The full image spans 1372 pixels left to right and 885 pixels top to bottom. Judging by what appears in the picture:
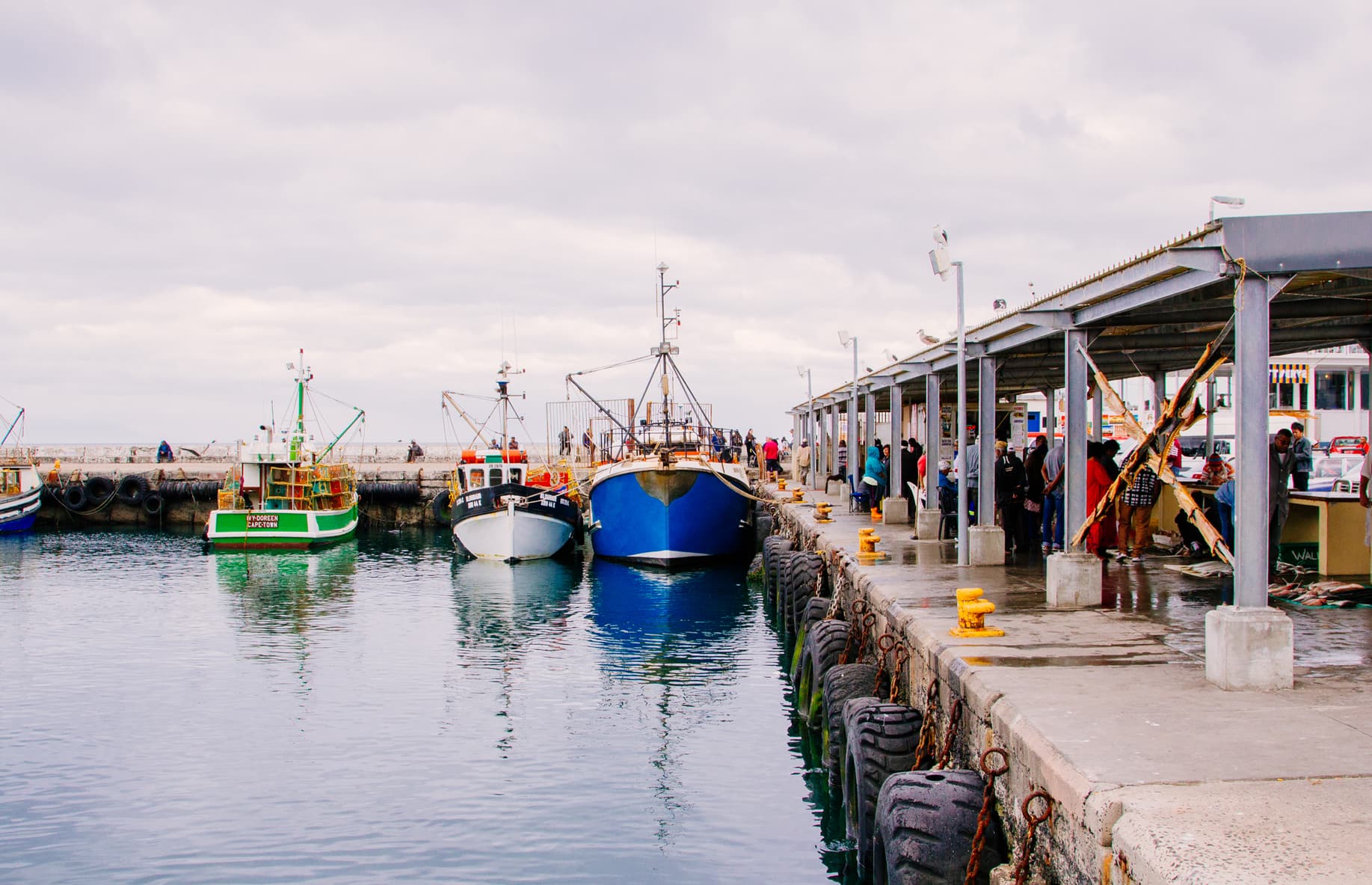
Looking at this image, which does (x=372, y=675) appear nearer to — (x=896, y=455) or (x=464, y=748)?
(x=464, y=748)

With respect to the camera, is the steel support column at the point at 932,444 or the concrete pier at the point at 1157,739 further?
the steel support column at the point at 932,444

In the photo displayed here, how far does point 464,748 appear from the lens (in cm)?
1077

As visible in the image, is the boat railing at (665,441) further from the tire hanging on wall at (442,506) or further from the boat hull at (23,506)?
the boat hull at (23,506)

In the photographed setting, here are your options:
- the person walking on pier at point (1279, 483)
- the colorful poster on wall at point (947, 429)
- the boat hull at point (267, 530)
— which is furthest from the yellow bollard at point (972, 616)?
the boat hull at point (267, 530)

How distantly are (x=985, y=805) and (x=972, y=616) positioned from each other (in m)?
2.68

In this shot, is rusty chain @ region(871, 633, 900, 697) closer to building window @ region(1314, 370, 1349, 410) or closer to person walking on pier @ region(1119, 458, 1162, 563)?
person walking on pier @ region(1119, 458, 1162, 563)

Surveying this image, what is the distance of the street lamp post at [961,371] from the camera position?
37.8ft

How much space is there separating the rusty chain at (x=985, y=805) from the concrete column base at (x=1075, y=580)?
395cm

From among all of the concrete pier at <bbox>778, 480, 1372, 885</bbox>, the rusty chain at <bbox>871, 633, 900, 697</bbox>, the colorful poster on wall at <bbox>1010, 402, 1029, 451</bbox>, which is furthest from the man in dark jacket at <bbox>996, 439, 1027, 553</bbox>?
the colorful poster on wall at <bbox>1010, 402, 1029, 451</bbox>

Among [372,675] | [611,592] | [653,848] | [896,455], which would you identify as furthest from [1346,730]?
[611,592]

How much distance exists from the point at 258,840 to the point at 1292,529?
1059 centimetres

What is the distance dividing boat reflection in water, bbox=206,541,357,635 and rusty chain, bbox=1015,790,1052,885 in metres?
Answer: 15.8

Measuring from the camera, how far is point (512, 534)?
2784 centimetres

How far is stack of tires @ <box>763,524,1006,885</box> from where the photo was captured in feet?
16.9
